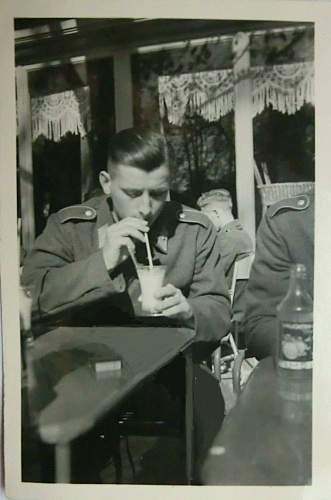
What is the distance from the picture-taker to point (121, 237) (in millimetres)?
757

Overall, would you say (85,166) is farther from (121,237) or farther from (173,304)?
(173,304)

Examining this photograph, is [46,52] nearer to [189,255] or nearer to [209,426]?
[189,255]

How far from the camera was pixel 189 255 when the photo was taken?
2.49 feet

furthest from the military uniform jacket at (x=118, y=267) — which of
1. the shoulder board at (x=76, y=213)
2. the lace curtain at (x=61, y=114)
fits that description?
the lace curtain at (x=61, y=114)

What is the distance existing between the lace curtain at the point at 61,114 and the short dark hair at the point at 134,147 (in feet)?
0.15

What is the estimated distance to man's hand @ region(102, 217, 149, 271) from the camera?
76 cm

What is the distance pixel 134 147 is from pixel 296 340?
0.33m

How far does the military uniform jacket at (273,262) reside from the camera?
751mm

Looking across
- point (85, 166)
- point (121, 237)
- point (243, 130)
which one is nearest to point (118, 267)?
point (121, 237)

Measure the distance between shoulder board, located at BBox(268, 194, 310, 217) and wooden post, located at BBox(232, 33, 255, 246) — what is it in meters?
0.03

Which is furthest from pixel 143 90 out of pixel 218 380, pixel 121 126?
pixel 218 380

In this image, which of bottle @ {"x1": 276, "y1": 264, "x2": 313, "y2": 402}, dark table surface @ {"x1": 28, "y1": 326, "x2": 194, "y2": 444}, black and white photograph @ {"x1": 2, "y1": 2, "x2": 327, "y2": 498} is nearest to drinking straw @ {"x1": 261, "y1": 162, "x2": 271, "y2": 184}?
black and white photograph @ {"x1": 2, "y1": 2, "x2": 327, "y2": 498}

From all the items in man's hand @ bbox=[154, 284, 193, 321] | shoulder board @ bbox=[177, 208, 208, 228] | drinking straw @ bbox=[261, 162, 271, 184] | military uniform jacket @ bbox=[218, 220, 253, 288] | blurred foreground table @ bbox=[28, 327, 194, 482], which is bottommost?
blurred foreground table @ bbox=[28, 327, 194, 482]

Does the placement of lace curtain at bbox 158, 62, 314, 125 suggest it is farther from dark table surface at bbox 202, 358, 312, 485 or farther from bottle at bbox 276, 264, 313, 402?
dark table surface at bbox 202, 358, 312, 485
